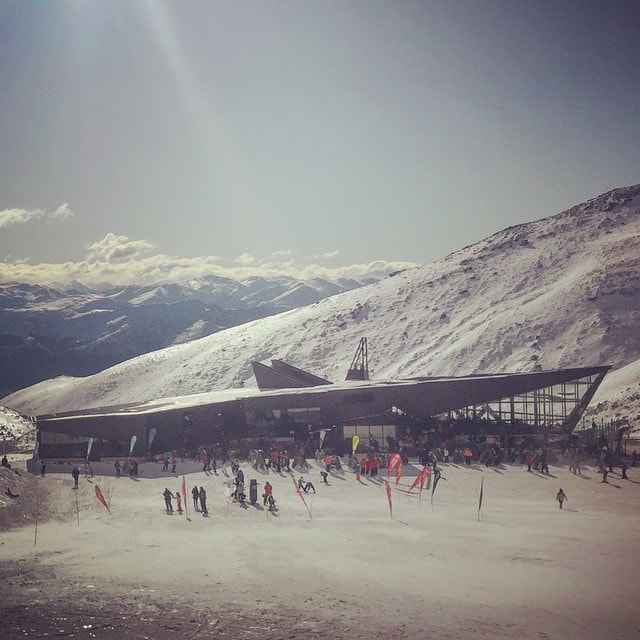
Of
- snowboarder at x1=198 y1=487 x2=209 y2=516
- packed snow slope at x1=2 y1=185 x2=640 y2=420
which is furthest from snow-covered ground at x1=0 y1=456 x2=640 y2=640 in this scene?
packed snow slope at x1=2 y1=185 x2=640 y2=420

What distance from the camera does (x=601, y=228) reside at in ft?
388

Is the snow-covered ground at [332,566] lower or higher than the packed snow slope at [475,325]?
lower

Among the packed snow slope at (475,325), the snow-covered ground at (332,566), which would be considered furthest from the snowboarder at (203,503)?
the packed snow slope at (475,325)

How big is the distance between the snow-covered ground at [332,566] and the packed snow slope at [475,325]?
38.0 meters

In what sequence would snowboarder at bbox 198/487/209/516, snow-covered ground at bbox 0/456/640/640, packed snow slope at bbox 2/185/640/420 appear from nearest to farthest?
snow-covered ground at bbox 0/456/640/640
snowboarder at bbox 198/487/209/516
packed snow slope at bbox 2/185/640/420

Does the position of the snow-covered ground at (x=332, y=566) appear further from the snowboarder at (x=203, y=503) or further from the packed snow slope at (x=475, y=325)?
the packed snow slope at (x=475, y=325)

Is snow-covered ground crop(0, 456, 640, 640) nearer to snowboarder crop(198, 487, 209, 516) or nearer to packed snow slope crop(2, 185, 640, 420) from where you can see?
snowboarder crop(198, 487, 209, 516)

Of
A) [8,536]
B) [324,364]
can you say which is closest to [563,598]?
[8,536]

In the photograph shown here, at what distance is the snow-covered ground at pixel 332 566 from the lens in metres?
16.3

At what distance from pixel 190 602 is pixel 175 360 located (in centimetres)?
12069

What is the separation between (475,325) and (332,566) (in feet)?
260

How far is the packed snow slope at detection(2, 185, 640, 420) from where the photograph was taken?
8144 centimetres

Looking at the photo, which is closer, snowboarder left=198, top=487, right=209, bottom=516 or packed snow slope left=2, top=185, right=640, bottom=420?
snowboarder left=198, top=487, right=209, bottom=516

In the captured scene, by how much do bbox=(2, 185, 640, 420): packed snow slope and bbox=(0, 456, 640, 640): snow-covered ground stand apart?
38024mm
